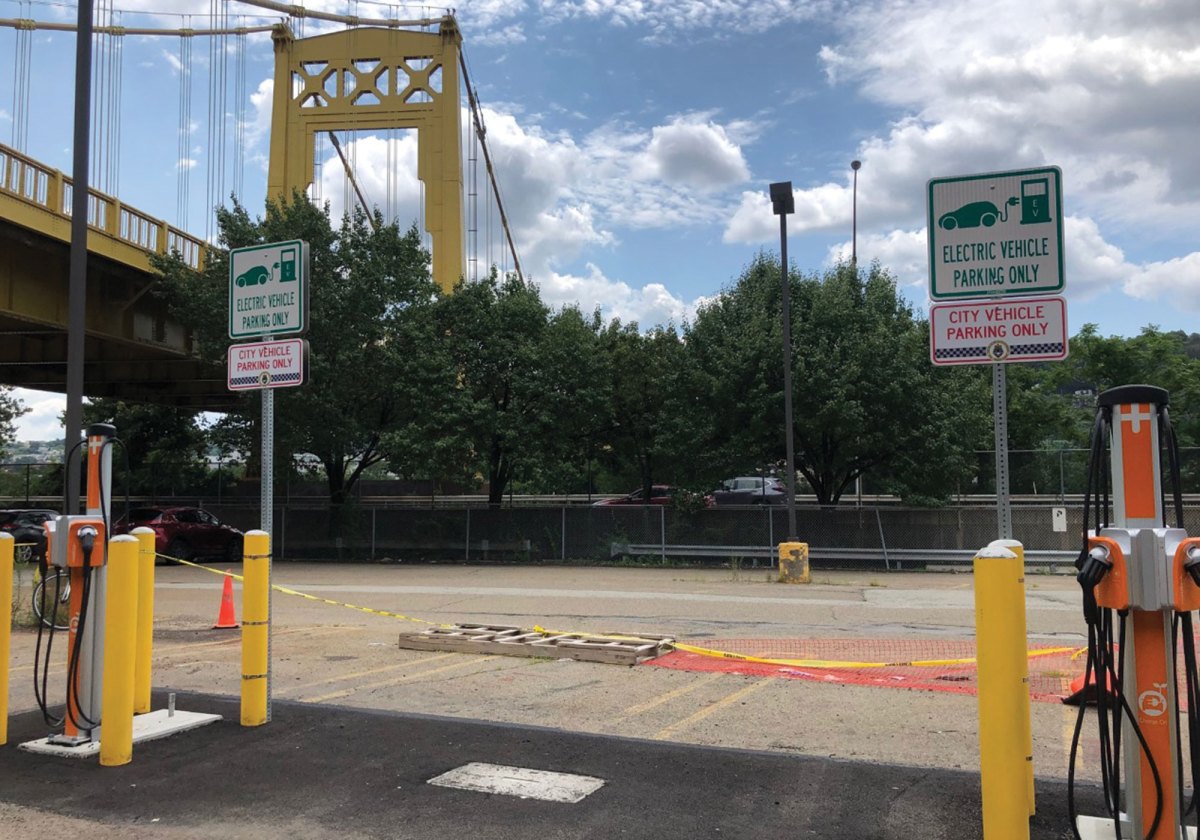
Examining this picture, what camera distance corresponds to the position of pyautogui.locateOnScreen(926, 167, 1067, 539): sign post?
4.68 metres

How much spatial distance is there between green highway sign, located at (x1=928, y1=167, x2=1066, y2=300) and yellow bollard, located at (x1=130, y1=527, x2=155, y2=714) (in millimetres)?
5492

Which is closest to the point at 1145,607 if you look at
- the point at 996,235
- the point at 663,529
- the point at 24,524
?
the point at 996,235

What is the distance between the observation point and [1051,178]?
473 centimetres

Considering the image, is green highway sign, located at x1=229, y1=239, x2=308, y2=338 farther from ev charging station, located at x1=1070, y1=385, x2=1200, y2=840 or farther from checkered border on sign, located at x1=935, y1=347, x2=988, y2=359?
ev charging station, located at x1=1070, y1=385, x2=1200, y2=840

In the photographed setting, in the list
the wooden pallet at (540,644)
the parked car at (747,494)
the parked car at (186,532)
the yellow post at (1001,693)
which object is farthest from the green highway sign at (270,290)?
the parked car at (747,494)

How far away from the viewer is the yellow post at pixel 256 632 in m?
6.49

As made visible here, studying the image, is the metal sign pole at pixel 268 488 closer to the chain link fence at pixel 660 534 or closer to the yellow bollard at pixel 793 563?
the yellow bollard at pixel 793 563

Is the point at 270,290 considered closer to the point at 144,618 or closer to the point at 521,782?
the point at 144,618

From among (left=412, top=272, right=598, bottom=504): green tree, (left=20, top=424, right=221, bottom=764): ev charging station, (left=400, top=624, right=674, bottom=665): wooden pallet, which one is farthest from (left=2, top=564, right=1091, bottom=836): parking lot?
(left=412, top=272, right=598, bottom=504): green tree

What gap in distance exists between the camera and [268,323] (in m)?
7.18

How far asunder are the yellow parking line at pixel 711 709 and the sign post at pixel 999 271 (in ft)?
9.83

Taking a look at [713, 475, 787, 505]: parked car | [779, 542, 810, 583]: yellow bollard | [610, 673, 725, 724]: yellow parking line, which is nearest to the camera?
[610, 673, 725, 724]: yellow parking line

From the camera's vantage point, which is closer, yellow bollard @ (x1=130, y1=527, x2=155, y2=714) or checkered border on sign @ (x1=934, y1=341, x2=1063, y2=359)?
checkered border on sign @ (x1=934, y1=341, x2=1063, y2=359)

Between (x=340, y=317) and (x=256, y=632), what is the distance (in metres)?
21.9
